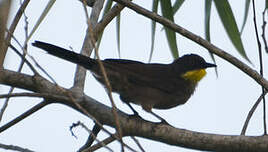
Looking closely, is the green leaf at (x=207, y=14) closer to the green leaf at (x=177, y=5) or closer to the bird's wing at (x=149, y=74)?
the green leaf at (x=177, y=5)

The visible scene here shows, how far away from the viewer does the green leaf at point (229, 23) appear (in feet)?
12.9

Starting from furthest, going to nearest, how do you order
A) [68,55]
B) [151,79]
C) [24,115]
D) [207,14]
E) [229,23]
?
[151,79]
[207,14]
[229,23]
[68,55]
[24,115]

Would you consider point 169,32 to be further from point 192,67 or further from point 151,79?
point 192,67

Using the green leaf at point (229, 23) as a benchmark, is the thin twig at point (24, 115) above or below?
below

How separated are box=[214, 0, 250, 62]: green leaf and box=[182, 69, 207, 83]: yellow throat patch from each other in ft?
3.74

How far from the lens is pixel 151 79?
4641mm

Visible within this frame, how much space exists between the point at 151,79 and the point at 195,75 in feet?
2.32

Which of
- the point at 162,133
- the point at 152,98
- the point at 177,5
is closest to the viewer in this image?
the point at 162,133

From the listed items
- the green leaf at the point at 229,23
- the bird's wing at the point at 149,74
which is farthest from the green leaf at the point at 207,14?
the bird's wing at the point at 149,74

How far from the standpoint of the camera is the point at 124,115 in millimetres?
3455

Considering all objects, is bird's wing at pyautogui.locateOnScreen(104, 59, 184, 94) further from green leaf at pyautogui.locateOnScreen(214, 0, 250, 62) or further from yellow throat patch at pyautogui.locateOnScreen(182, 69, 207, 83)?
green leaf at pyautogui.locateOnScreen(214, 0, 250, 62)

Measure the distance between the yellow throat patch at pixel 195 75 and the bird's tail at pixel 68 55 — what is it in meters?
1.58

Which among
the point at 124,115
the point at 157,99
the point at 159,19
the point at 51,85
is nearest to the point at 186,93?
the point at 157,99

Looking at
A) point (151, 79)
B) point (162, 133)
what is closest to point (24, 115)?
point (162, 133)
